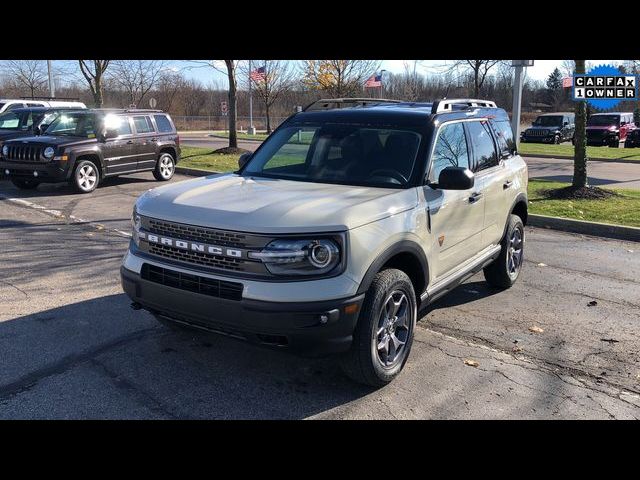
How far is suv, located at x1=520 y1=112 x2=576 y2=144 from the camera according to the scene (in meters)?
32.5

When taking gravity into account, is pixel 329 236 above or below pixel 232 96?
below

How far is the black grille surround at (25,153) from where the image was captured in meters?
11.7

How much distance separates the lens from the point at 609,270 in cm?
707

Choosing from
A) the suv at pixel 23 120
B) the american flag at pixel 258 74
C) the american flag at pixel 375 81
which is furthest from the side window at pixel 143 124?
the american flag at pixel 258 74

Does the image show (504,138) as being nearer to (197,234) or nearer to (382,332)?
(382,332)

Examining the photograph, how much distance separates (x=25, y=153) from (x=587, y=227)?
437 inches

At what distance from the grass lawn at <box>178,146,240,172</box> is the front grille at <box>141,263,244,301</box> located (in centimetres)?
1172

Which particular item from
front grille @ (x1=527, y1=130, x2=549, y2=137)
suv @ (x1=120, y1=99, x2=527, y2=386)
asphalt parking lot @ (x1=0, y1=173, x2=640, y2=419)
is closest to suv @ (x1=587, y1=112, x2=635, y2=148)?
front grille @ (x1=527, y1=130, x2=549, y2=137)

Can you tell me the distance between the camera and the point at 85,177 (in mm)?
12289

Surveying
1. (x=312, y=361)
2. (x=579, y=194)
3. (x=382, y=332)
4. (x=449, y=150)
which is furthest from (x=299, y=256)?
(x=579, y=194)

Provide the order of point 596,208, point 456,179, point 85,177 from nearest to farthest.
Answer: point 456,179 → point 596,208 → point 85,177

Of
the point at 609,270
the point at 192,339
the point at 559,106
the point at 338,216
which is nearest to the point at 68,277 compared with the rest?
the point at 192,339
